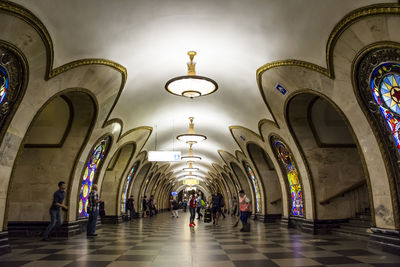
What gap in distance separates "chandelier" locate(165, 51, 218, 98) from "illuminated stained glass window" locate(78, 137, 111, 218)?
12.7 feet

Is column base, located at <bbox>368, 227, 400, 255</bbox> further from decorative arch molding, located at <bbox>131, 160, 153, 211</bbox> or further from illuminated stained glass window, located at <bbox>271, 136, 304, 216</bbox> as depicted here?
decorative arch molding, located at <bbox>131, 160, 153, 211</bbox>

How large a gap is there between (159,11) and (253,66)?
9.10ft

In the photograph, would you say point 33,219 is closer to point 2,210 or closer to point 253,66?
point 2,210

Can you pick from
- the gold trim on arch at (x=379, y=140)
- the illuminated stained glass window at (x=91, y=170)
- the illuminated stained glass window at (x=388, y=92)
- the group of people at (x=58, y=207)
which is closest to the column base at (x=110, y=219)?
the illuminated stained glass window at (x=91, y=170)

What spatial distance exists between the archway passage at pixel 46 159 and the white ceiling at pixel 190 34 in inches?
51.0

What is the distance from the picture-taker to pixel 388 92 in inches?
206

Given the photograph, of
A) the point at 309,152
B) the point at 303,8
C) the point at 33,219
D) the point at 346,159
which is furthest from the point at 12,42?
the point at 346,159

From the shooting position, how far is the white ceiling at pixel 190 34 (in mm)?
5055

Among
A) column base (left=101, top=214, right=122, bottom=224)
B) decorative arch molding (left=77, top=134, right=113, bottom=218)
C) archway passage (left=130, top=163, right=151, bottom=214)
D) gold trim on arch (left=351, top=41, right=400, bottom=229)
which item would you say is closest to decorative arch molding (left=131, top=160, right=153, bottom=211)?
archway passage (left=130, top=163, right=151, bottom=214)

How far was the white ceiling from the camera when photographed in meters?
5.05

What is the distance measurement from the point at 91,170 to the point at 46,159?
6.24 feet

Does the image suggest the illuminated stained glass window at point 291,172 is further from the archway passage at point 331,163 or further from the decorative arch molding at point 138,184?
the decorative arch molding at point 138,184

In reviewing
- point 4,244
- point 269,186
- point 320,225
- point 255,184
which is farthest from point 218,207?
point 4,244

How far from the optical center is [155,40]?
6348 millimetres
